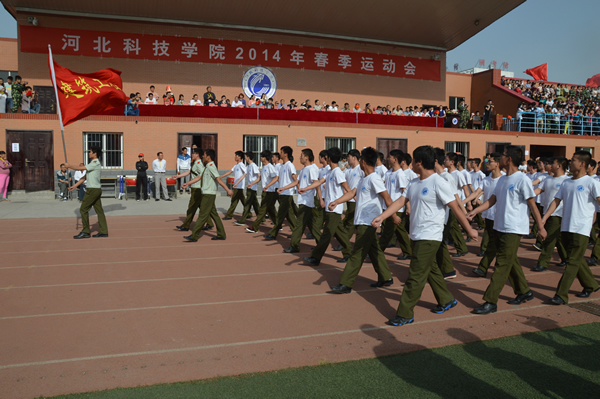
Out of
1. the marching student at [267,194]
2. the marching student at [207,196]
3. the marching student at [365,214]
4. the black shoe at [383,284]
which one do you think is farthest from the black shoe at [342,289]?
the marching student at [267,194]

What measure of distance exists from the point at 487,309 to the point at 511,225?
1.05 meters

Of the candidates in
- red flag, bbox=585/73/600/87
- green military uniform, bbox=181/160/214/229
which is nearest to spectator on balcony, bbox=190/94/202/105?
green military uniform, bbox=181/160/214/229

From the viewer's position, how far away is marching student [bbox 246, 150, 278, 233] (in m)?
10.9

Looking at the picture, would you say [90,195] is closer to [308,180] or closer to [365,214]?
[308,180]

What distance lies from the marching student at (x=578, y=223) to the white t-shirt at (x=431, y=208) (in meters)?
2.05

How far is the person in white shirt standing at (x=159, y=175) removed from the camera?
59.2ft

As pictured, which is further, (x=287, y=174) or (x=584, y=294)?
(x=287, y=174)

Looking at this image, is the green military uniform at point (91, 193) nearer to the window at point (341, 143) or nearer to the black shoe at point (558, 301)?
the black shoe at point (558, 301)

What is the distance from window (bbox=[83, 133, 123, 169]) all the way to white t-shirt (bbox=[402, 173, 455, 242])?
55.2 feet

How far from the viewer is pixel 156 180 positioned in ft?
59.3

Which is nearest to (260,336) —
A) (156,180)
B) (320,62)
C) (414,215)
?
(414,215)

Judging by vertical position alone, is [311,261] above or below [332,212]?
below

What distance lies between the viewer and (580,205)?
6.03 m

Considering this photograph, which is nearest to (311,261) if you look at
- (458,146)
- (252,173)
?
(252,173)
